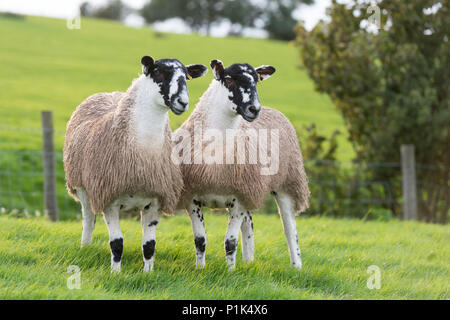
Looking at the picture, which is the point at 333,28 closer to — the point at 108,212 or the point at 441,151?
the point at 441,151

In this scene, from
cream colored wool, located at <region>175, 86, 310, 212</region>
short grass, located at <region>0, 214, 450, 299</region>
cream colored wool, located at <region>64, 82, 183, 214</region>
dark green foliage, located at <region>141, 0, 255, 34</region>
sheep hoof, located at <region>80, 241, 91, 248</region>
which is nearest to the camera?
short grass, located at <region>0, 214, 450, 299</region>

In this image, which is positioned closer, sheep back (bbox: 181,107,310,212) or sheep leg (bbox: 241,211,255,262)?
sheep back (bbox: 181,107,310,212)

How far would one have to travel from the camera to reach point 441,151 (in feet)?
39.3

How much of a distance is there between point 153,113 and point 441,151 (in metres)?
8.52

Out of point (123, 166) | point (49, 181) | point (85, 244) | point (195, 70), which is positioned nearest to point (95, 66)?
point (49, 181)

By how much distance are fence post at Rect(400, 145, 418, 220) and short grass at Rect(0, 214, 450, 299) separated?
2.63 meters

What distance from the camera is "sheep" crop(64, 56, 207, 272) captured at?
5078mm

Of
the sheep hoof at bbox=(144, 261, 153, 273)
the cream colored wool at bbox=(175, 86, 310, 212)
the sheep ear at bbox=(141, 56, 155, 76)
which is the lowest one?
the sheep hoof at bbox=(144, 261, 153, 273)

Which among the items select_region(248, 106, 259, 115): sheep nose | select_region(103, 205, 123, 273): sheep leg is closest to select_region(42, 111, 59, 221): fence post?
select_region(103, 205, 123, 273): sheep leg

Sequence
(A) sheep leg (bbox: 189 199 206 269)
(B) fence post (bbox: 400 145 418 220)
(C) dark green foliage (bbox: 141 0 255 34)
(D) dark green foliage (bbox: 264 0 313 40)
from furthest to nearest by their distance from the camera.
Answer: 1. (C) dark green foliage (bbox: 141 0 255 34)
2. (D) dark green foliage (bbox: 264 0 313 40)
3. (B) fence post (bbox: 400 145 418 220)
4. (A) sheep leg (bbox: 189 199 206 269)

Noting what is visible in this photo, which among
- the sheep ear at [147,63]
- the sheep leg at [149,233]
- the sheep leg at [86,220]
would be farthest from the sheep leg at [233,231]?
the sheep leg at [86,220]

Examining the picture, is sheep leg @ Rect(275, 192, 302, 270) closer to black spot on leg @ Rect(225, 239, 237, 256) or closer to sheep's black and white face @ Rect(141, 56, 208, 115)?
black spot on leg @ Rect(225, 239, 237, 256)

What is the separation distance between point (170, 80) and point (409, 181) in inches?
295
